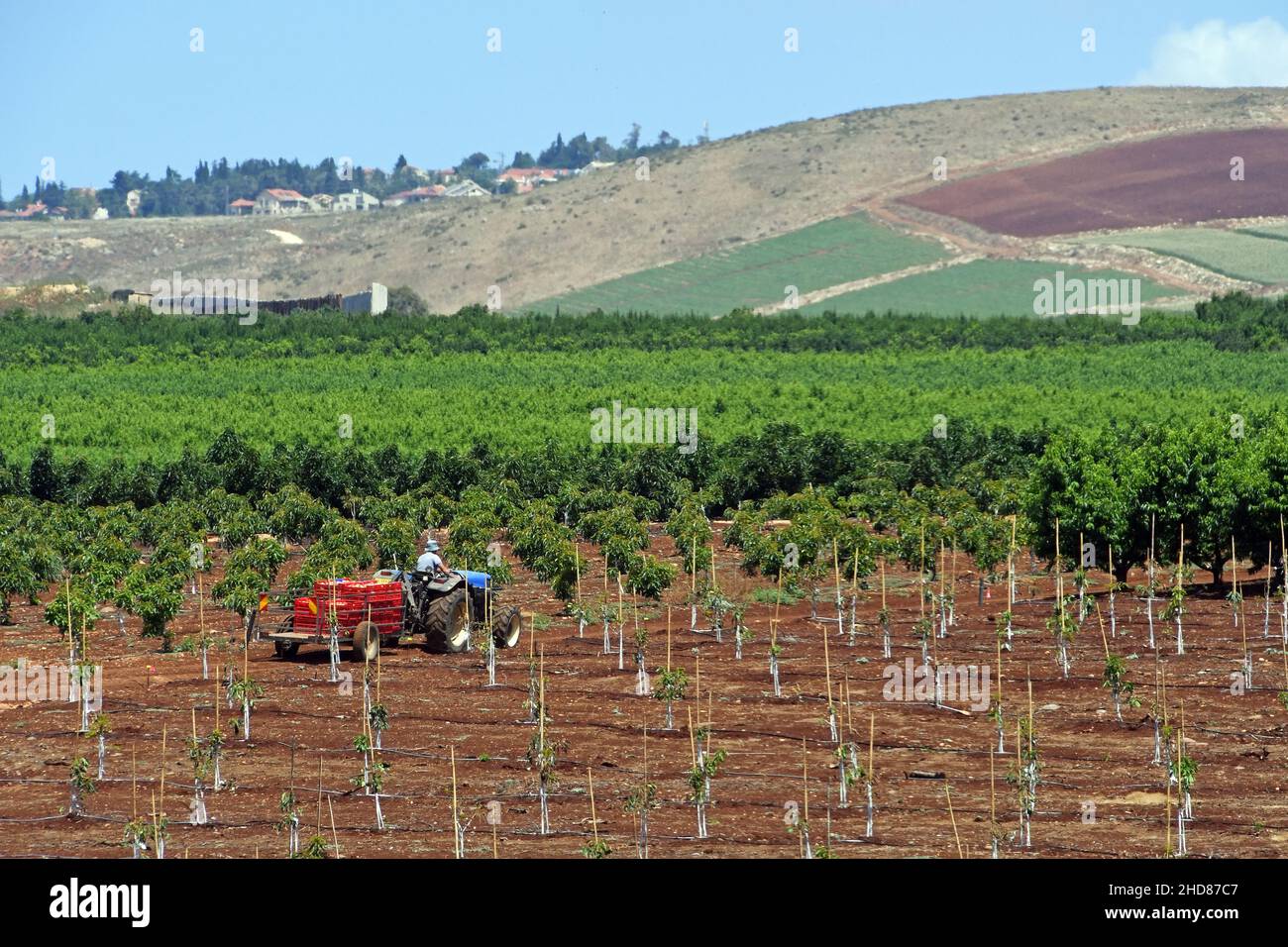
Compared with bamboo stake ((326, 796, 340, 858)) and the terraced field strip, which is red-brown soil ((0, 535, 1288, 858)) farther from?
the terraced field strip

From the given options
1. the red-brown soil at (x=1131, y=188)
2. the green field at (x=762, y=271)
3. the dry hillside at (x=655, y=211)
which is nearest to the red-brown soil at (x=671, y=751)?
the green field at (x=762, y=271)

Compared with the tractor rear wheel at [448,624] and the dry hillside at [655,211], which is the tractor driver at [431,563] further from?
the dry hillside at [655,211]

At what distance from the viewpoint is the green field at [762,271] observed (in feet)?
454

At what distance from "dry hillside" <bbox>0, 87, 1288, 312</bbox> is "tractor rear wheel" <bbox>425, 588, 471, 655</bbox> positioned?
119 meters

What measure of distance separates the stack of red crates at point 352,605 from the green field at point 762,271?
106 metres

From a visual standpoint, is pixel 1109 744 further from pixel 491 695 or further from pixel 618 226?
pixel 618 226

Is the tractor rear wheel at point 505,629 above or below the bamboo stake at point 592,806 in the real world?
above

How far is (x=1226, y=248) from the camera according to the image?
136250mm

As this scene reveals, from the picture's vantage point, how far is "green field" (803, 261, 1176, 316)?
12500 cm

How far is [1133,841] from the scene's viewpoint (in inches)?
695

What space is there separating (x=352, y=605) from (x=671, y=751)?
23.5ft

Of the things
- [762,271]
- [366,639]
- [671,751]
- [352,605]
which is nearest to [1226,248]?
[762,271]

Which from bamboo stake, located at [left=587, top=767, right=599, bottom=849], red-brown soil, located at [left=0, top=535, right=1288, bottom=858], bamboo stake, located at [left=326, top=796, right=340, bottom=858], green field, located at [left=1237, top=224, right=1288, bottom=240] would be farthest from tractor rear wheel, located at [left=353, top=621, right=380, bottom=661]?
green field, located at [left=1237, top=224, right=1288, bottom=240]
